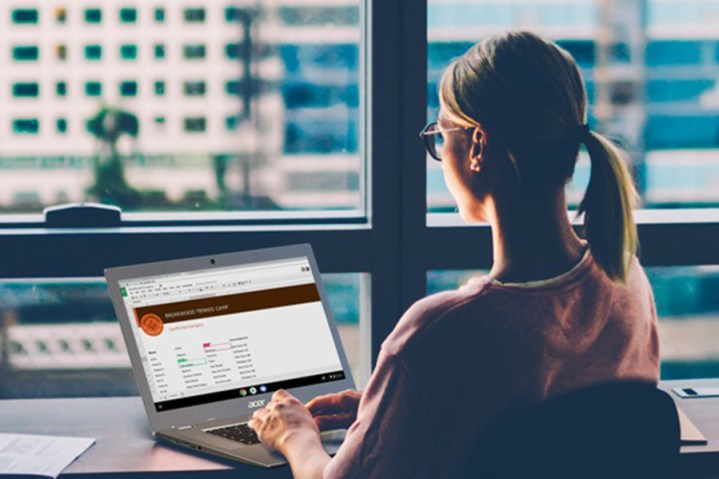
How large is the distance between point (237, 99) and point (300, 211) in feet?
0.96

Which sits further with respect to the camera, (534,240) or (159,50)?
(159,50)

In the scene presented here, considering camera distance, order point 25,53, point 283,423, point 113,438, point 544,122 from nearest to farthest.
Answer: point 544,122, point 283,423, point 113,438, point 25,53

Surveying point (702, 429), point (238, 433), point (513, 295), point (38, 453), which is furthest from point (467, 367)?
point (38, 453)

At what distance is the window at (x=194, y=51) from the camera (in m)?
2.29

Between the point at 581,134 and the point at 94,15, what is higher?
the point at 94,15

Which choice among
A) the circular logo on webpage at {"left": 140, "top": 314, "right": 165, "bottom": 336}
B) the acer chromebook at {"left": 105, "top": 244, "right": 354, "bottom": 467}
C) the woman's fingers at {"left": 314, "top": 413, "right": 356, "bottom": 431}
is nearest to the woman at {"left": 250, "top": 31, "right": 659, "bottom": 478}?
the woman's fingers at {"left": 314, "top": 413, "right": 356, "bottom": 431}

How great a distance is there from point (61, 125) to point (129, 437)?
30.6 inches

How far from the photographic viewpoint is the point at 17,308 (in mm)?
2322

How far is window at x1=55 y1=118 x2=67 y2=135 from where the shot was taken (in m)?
2.29

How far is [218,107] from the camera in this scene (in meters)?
A: 2.32

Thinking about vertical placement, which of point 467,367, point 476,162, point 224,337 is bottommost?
point 224,337

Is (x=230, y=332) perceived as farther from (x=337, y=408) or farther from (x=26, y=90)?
(x=26, y=90)

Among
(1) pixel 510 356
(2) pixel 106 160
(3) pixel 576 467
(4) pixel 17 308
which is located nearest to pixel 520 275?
(1) pixel 510 356

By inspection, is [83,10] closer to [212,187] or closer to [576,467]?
[212,187]
